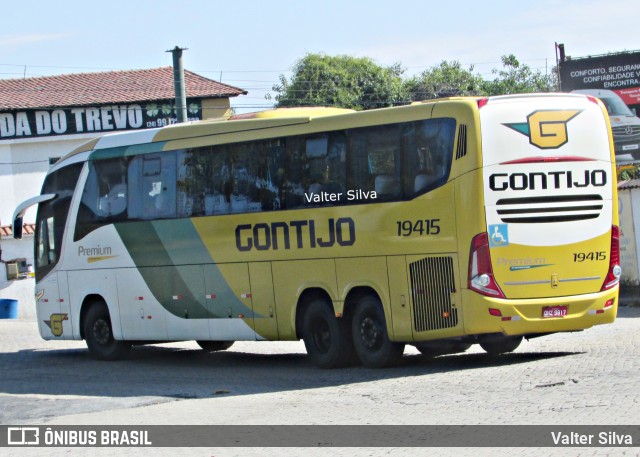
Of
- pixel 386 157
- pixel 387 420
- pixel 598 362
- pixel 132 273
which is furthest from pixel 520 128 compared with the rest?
pixel 132 273

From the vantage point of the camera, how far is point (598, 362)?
1445 centimetres

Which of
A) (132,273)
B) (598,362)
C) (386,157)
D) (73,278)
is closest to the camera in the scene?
(598,362)

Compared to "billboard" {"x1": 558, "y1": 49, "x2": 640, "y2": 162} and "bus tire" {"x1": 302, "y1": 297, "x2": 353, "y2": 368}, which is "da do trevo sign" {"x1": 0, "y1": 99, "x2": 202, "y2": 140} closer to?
"billboard" {"x1": 558, "y1": 49, "x2": 640, "y2": 162}

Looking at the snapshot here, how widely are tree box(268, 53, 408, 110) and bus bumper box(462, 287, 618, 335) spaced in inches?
2480

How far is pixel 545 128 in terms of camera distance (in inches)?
576

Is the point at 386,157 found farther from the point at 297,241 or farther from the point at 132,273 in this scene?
the point at 132,273

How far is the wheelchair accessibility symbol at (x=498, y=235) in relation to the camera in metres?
14.3

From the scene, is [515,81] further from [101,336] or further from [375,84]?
[101,336]

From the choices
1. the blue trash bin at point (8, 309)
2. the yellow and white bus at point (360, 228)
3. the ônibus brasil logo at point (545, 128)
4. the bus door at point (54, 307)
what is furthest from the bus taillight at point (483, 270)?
the blue trash bin at point (8, 309)

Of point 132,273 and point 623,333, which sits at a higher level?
point 132,273

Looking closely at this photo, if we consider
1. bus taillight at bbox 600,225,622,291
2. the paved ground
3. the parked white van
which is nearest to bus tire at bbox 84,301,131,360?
the paved ground

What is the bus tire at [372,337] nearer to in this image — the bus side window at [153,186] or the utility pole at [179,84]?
the bus side window at [153,186]

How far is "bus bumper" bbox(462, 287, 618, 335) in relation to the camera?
14336 millimetres

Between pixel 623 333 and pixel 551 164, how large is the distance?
6.22 m
